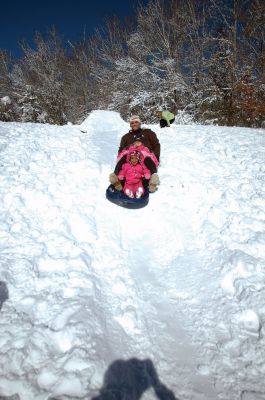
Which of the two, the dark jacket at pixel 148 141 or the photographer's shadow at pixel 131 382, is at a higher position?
the dark jacket at pixel 148 141

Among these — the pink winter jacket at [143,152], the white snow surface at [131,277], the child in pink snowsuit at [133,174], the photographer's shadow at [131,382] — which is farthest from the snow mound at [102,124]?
the photographer's shadow at [131,382]

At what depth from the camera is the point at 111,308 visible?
3.10 metres

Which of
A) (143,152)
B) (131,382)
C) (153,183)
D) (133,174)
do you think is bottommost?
(131,382)

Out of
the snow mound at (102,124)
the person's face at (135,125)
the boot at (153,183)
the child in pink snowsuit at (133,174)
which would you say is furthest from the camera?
the snow mound at (102,124)

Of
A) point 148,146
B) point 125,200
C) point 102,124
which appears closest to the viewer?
point 125,200

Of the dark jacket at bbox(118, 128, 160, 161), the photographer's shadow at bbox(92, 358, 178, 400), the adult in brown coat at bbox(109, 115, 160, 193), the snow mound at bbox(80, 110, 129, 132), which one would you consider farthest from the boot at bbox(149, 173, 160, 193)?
the snow mound at bbox(80, 110, 129, 132)

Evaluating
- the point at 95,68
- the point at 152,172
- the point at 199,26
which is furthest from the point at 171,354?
the point at 95,68

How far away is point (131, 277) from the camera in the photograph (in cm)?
361

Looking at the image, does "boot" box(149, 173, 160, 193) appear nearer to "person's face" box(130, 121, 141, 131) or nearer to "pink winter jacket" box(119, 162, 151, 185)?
"pink winter jacket" box(119, 162, 151, 185)

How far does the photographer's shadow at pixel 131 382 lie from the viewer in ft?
7.36

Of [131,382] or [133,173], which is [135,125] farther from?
[131,382]

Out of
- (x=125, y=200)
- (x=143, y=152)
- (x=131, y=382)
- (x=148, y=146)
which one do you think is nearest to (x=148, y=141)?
(x=148, y=146)

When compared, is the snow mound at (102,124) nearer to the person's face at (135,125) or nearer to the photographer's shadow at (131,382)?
the person's face at (135,125)

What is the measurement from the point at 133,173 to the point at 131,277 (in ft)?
7.64
